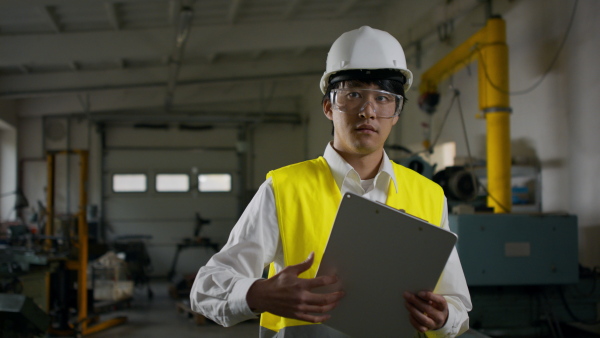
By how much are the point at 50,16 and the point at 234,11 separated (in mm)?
1900

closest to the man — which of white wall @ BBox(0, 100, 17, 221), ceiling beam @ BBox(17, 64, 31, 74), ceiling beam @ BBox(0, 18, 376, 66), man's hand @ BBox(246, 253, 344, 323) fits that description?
man's hand @ BBox(246, 253, 344, 323)

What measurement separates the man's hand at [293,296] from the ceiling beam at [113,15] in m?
4.77

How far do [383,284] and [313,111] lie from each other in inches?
345

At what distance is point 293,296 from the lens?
1.01 metres

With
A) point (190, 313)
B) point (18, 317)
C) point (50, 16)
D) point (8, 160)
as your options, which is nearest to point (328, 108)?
point (18, 317)

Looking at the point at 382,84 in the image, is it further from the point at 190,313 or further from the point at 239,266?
the point at 190,313

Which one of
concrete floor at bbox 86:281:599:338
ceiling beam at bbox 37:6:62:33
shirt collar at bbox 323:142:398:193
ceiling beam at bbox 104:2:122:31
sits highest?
ceiling beam at bbox 104:2:122:31

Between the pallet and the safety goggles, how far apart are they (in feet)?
17.1

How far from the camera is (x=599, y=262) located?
317 centimetres

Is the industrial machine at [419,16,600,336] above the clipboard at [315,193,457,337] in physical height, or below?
below

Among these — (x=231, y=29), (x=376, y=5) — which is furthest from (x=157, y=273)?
(x=376, y=5)

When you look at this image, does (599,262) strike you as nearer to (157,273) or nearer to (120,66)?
(120,66)

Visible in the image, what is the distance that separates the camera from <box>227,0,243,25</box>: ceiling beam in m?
5.49

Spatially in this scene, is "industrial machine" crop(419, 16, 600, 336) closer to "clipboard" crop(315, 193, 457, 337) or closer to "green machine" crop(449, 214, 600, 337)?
"green machine" crop(449, 214, 600, 337)
